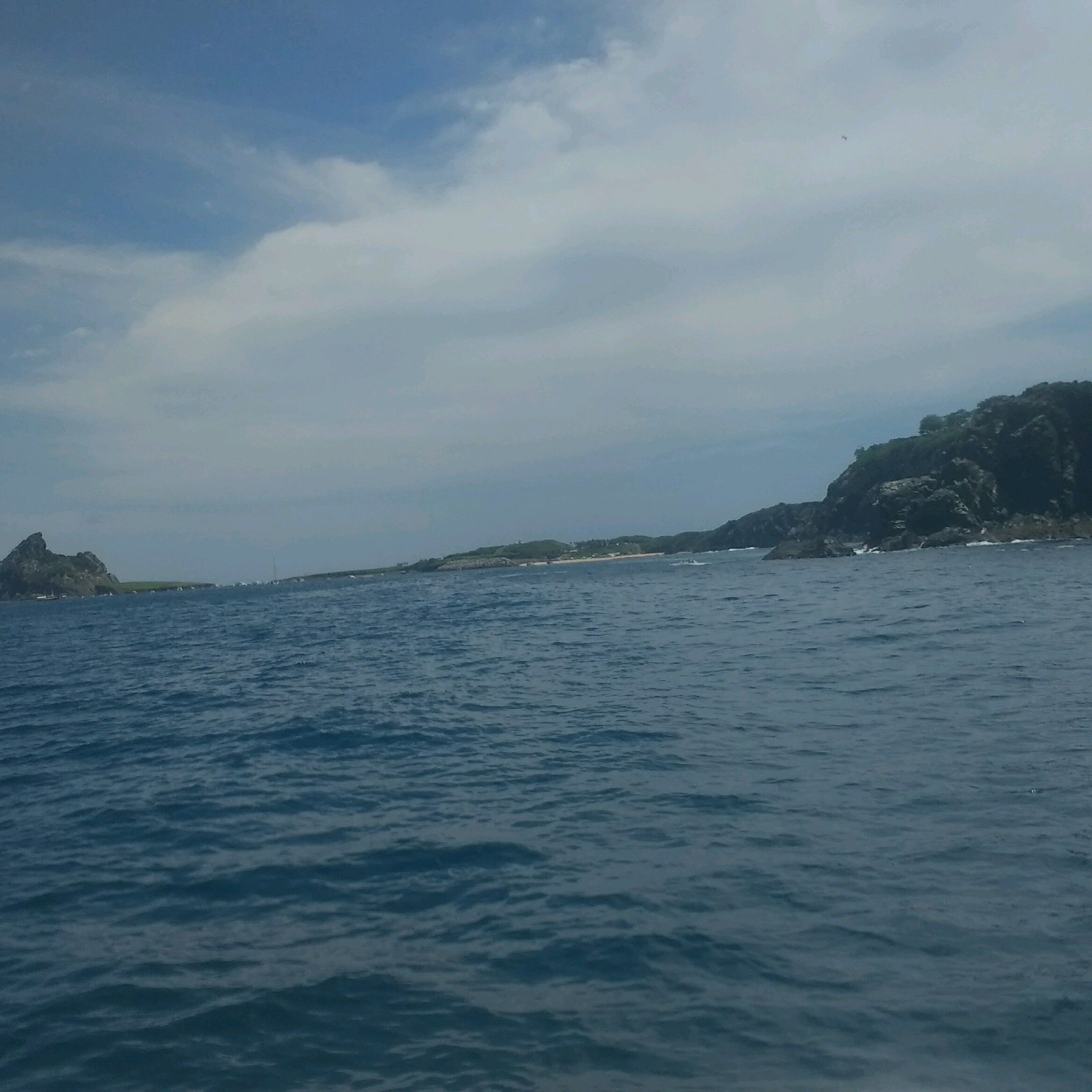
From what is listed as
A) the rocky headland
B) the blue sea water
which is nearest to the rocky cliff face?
the rocky headland

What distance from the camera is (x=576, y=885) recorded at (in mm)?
12031

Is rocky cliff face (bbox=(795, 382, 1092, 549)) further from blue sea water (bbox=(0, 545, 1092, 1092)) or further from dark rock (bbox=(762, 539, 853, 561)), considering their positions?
blue sea water (bbox=(0, 545, 1092, 1092))

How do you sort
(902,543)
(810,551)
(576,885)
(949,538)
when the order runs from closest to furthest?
1. (576,885)
2. (949,538)
3. (902,543)
4. (810,551)

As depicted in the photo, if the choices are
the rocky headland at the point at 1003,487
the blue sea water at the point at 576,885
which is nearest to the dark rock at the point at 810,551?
the rocky headland at the point at 1003,487

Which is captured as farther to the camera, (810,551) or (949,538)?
(810,551)

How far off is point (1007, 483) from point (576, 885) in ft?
405

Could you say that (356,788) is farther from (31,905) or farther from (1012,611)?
(1012,611)

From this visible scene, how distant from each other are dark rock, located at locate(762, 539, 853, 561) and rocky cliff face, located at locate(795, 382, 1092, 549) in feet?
18.0

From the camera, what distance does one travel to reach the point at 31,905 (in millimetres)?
13039

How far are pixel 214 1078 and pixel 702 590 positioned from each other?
6623 centimetres

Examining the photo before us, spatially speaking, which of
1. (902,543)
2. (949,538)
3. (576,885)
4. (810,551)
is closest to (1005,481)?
(949,538)

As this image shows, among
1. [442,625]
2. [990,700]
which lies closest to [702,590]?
[442,625]

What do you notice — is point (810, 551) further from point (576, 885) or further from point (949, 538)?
point (576, 885)

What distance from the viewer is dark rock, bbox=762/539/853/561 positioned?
122m
